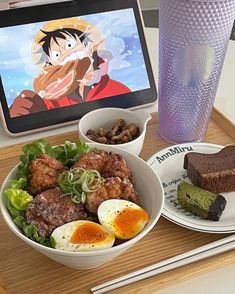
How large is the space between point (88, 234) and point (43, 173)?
0.13 m

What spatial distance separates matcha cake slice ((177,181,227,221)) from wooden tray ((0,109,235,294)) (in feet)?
0.12

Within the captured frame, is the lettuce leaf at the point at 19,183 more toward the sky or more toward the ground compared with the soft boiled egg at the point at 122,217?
more toward the sky

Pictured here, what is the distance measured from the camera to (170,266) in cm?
75

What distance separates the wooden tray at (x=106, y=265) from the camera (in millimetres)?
724

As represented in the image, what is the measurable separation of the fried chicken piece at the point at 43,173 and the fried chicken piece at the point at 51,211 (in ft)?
0.07

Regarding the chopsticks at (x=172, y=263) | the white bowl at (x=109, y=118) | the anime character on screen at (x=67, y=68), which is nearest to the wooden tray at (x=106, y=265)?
the chopsticks at (x=172, y=263)

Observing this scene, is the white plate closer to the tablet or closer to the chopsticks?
the chopsticks

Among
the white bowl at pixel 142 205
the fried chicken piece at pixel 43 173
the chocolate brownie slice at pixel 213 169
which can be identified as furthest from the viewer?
the chocolate brownie slice at pixel 213 169

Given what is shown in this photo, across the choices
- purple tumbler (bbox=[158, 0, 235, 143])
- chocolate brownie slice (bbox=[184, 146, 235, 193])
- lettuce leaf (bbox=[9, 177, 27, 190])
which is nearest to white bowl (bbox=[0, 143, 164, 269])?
lettuce leaf (bbox=[9, 177, 27, 190])

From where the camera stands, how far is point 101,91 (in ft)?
3.65

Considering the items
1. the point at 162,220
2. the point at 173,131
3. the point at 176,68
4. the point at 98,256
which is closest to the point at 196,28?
the point at 176,68

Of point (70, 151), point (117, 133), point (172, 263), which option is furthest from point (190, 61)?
point (172, 263)

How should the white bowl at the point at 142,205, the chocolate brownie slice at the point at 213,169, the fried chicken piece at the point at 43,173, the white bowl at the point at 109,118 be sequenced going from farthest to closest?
the white bowl at the point at 109,118 < the chocolate brownie slice at the point at 213,169 < the fried chicken piece at the point at 43,173 < the white bowl at the point at 142,205

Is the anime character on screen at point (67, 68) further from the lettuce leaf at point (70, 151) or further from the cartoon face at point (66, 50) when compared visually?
the lettuce leaf at point (70, 151)
